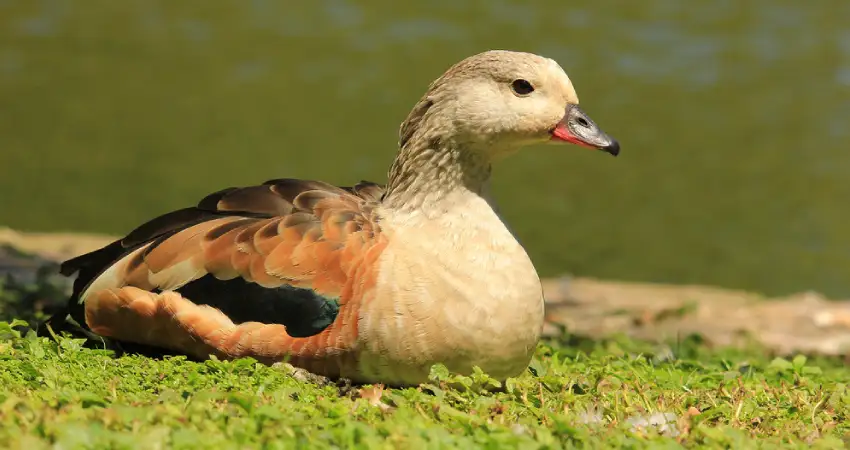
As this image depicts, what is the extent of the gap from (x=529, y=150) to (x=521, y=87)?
10.8m

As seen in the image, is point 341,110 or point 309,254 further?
point 341,110

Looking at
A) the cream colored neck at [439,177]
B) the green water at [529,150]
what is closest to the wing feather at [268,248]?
the cream colored neck at [439,177]

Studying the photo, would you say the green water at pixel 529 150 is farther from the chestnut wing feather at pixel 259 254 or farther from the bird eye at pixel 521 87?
the bird eye at pixel 521 87

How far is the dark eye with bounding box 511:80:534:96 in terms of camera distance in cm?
553

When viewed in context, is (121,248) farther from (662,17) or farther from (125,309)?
(662,17)

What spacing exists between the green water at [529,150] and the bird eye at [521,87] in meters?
7.38

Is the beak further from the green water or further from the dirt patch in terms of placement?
the green water

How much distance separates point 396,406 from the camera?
4.91 m

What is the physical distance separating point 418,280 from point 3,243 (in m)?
6.24

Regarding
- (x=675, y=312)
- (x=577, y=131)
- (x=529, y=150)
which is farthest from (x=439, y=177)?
(x=529, y=150)

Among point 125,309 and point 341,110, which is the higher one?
point 341,110

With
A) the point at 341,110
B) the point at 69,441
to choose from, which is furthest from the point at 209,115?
the point at 69,441

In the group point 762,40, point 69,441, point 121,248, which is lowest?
point 69,441

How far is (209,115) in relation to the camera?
16.3 metres
